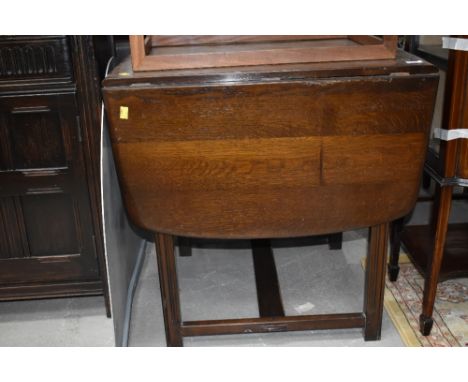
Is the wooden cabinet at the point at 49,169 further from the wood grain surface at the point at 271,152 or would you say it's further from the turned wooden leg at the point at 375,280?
the turned wooden leg at the point at 375,280

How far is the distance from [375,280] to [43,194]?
1.04 m

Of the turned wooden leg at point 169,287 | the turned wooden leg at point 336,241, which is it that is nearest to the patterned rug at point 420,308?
the turned wooden leg at point 336,241

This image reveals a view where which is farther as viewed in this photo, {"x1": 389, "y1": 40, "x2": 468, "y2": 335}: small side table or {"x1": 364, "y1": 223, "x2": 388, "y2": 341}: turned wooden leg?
{"x1": 364, "y1": 223, "x2": 388, "y2": 341}: turned wooden leg

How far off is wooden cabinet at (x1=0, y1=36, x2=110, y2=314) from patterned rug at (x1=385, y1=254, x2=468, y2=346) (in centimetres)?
99

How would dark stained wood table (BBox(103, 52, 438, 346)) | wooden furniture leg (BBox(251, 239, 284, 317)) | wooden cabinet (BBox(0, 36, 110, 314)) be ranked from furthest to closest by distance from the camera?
wooden furniture leg (BBox(251, 239, 284, 317))
wooden cabinet (BBox(0, 36, 110, 314))
dark stained wood table (BBox(103, 52, 438, 346))

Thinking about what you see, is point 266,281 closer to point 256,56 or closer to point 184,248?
point 184,248

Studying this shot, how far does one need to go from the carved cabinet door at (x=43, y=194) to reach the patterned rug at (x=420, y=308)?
40.1 inches

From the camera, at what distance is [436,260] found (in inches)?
61.7

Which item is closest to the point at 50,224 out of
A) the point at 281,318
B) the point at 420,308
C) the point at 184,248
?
the point at 184,248

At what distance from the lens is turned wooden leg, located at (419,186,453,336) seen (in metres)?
1.49

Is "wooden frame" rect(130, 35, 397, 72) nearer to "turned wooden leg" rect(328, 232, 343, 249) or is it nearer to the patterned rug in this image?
the patterned rug

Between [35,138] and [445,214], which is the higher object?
[35,138]

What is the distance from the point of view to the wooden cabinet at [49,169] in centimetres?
149

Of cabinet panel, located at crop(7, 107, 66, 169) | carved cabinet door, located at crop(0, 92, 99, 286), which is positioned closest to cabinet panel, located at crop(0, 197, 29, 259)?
carved cabinet door, located at crop(0, 92, 99, 286)
